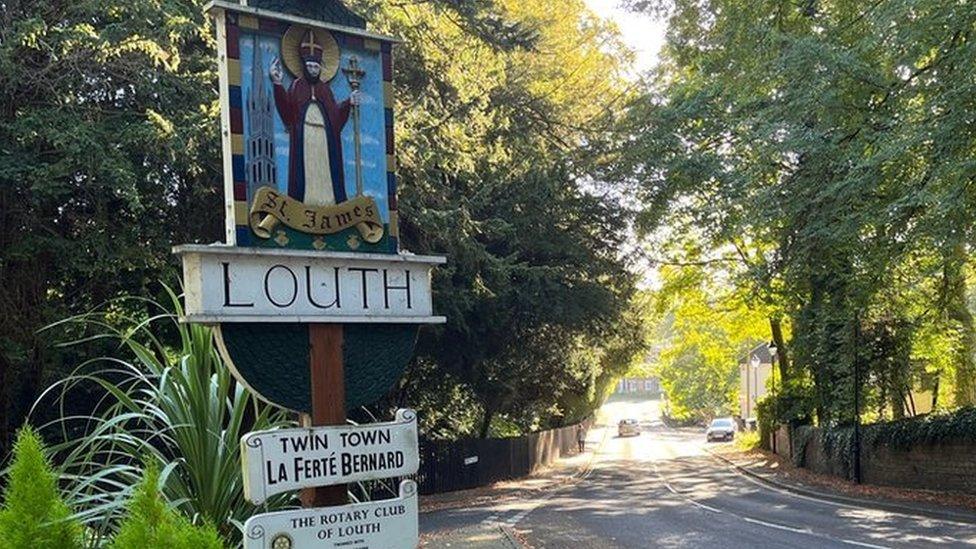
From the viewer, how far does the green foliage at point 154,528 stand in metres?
2.58

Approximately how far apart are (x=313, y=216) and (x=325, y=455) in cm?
96

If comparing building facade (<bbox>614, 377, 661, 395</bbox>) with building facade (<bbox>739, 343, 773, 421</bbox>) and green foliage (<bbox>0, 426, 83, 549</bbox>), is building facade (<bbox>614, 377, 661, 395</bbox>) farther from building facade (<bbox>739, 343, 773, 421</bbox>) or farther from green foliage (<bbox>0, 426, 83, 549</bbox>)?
green foliage (<bbox>0, 426, 83, 549</bbox>)

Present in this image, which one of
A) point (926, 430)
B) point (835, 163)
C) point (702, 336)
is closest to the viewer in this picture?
point (835, 163)

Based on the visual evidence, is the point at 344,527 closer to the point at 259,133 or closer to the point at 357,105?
the point at 259,133

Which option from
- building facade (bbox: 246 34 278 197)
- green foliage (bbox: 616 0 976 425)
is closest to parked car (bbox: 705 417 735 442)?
green foliage (bbox: 616 0 976 425)

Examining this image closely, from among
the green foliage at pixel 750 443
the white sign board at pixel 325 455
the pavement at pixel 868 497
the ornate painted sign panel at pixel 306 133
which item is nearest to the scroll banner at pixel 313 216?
the ornate painted sign panel at pixel 306 133

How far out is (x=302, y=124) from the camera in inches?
133

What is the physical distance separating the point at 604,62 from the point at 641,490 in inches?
497

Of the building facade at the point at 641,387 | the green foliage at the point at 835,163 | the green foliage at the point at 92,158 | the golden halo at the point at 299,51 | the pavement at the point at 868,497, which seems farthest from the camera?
the building facade at the point at 641,387

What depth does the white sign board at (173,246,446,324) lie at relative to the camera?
10.1 feet

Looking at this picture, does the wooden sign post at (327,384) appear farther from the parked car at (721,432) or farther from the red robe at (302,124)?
the parked car at (721,432)

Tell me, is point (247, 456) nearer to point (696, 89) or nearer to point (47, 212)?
point (47, 212)

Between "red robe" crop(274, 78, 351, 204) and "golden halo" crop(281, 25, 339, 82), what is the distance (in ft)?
0.15

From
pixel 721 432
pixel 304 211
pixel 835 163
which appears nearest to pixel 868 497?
pixel 835 163
